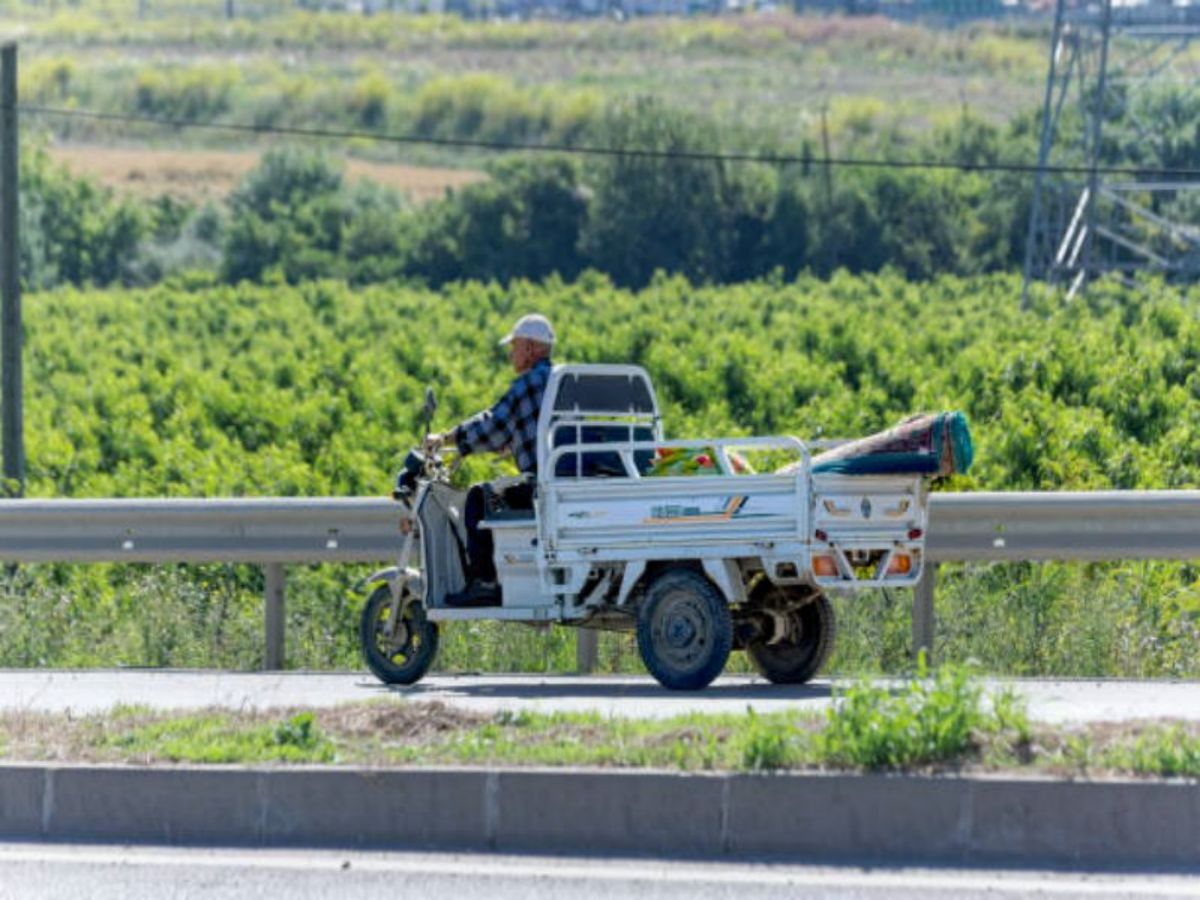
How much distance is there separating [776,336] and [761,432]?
1403 centimetres

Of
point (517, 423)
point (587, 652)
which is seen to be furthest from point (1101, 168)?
point (517, 423)

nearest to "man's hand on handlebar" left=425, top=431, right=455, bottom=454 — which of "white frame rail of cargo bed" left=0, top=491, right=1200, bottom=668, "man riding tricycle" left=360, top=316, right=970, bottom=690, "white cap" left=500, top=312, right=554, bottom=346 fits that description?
"man riding tricycle" left=360, top=316, right=970, bottom=690

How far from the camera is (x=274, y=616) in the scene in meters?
13.4

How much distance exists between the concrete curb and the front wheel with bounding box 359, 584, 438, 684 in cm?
342

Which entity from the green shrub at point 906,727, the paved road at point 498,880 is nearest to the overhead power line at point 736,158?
the green shrub at point 906,727

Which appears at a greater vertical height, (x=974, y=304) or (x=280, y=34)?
(x=280, y=34)

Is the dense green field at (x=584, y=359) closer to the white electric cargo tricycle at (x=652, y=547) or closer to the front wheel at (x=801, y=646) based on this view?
the front wheel at (x=801, y=646)

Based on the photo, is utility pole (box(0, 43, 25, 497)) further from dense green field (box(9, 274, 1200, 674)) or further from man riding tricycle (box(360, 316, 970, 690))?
man riding tricycle (box(360, 316, 970, 690))

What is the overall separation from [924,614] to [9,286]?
12.5 meters

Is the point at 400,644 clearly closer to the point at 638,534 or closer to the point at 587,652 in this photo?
the point at 587,652

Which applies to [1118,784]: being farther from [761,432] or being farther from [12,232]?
[761,432]

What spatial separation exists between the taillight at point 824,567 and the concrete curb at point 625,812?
290cm

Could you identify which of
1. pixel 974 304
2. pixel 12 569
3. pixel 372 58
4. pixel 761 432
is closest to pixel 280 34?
pixel 372 58

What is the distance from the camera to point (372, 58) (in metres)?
166
